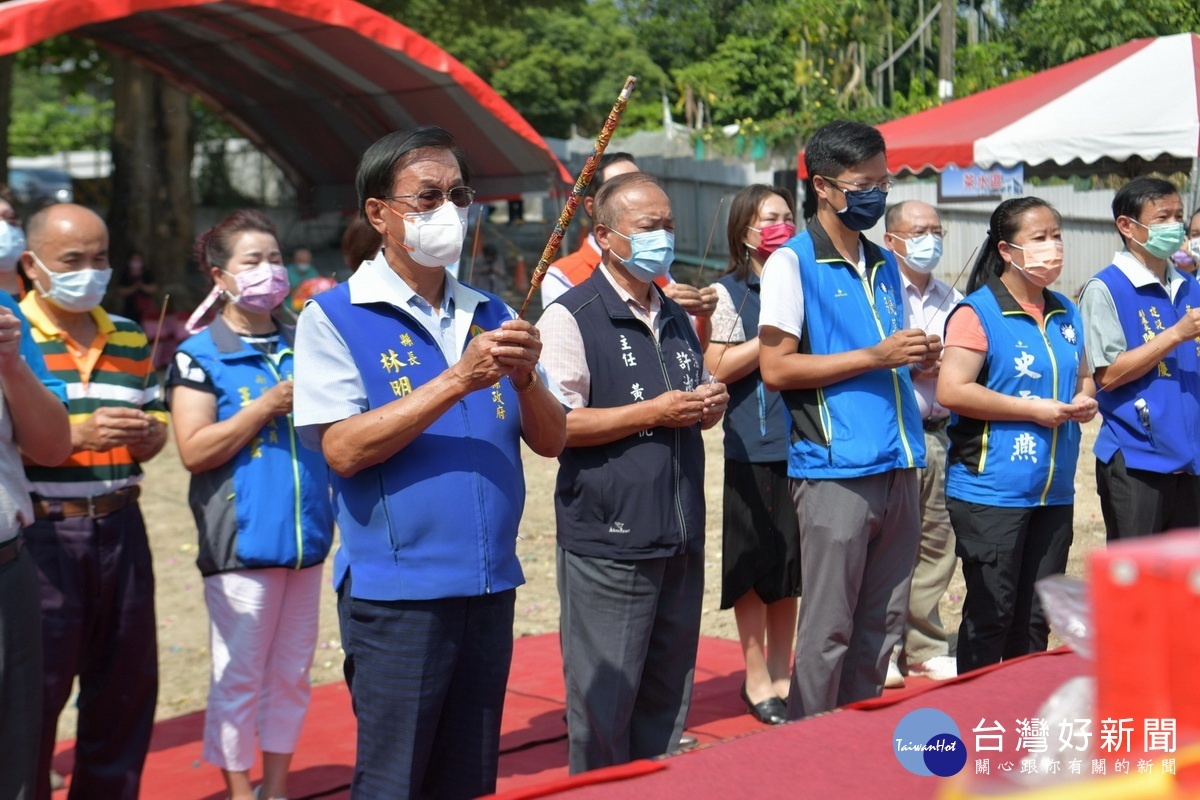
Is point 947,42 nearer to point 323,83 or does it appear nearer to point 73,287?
point 323,83

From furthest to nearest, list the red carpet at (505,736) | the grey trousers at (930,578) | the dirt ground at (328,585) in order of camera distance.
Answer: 1. the dirt ground at (328,585)
2. the grey trousers at (930,578)
3. the red carpet at (505,736)

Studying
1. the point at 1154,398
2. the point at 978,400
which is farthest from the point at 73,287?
the point at 1154,398

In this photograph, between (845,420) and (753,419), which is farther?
(753,419)

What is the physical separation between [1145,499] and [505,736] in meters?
2.32

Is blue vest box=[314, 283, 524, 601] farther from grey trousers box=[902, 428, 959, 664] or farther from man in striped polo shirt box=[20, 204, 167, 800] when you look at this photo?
grey trousers box=[902, 428, 959, 664]

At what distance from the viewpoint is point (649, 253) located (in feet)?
11.5

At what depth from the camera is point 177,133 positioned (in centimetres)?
1452

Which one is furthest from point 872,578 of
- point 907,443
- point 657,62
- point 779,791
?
point 657,62

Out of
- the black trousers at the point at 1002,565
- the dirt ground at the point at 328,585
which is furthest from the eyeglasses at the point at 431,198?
the dirt ground at the point at 328,585

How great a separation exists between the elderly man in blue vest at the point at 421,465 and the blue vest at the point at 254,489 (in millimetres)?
953

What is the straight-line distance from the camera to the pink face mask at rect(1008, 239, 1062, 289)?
3861 millimetres

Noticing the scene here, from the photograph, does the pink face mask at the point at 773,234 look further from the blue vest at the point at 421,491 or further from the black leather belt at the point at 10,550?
the black leather belt at the point at 10,550

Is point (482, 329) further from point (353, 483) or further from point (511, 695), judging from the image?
point (511, 695)

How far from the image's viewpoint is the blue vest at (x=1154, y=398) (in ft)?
13.8
